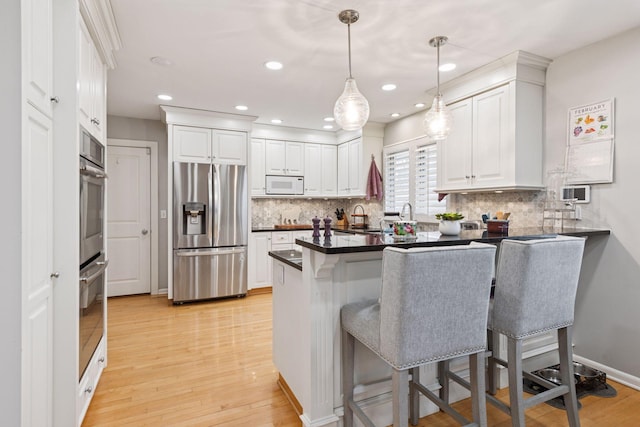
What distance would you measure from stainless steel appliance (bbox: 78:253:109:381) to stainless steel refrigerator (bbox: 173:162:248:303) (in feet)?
5.83

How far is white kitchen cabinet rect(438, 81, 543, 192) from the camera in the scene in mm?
2842

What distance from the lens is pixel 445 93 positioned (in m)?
3.45

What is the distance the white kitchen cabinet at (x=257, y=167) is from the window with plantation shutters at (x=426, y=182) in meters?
2.31

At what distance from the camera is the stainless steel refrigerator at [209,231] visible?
426cm

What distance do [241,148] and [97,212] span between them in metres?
2.60

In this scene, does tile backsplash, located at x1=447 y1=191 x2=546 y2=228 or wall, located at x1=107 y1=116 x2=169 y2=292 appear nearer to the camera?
tile backsplash, located at x1=447 y1=191 x2=546 y2=228

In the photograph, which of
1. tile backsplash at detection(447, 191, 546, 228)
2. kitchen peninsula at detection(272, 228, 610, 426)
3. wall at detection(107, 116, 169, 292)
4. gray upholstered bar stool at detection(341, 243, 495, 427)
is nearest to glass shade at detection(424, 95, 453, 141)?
kitchen peninsula at detection(272, 228, 610, 426)

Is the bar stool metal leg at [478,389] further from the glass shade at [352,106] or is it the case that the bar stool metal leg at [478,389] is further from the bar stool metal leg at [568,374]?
the glass shade at [352,106]

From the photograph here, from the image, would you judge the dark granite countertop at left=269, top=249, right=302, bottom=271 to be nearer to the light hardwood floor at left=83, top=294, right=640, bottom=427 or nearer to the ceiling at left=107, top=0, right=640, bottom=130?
the light hardwood floor at left=83, top=294, right=640, bottom=427

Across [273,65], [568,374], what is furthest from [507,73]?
[568,374]

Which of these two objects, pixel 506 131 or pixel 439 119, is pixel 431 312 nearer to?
pixel 439 119
